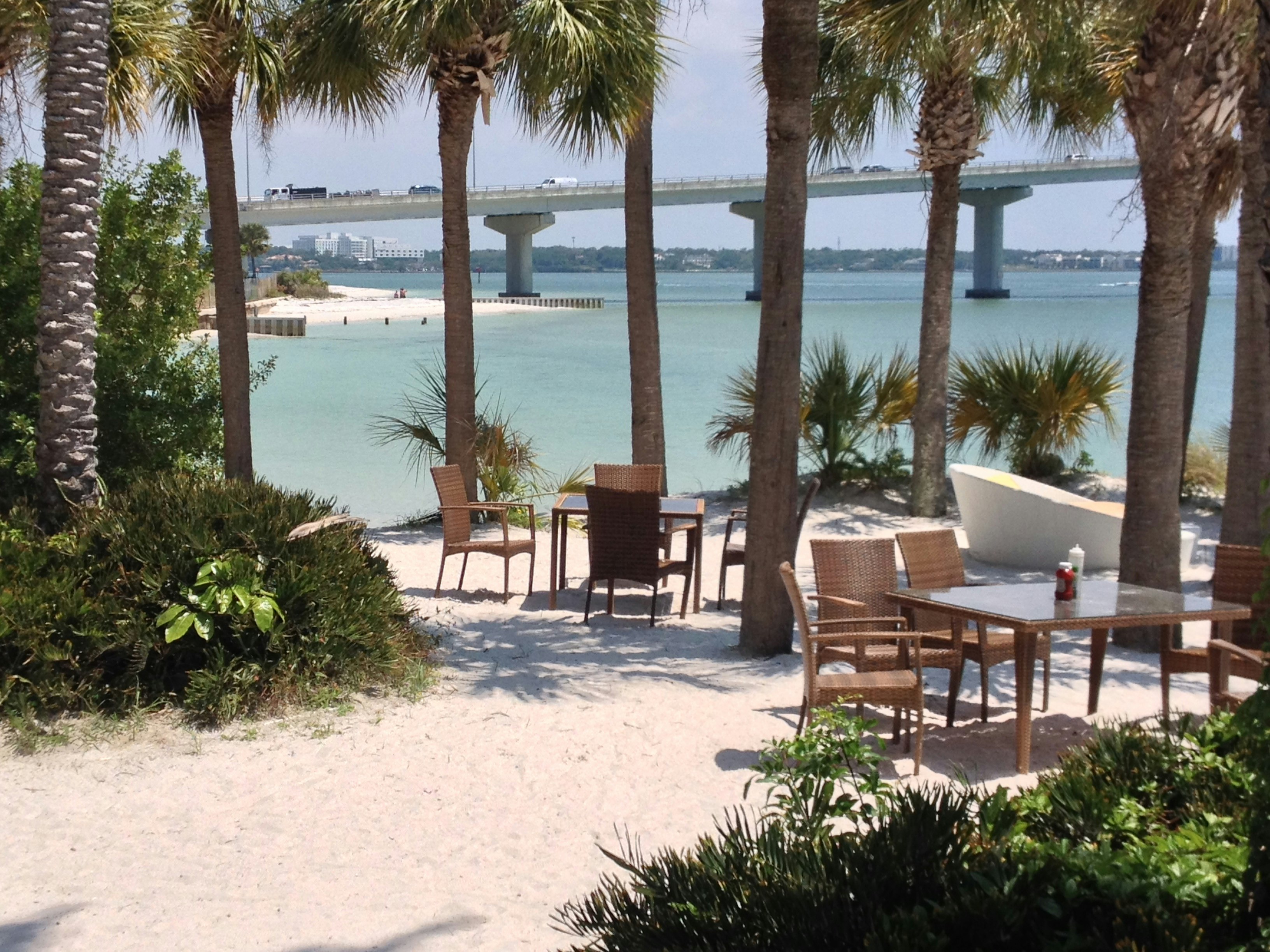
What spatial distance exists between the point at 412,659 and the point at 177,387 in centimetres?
488

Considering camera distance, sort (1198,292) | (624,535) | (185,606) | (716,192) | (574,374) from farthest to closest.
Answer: (716,192) < (574,374) < (1198,292) < (624,535) < (185,606)

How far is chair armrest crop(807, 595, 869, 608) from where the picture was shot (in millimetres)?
5801

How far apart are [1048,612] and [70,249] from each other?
564 cm

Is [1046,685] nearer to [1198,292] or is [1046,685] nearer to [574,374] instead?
[1198,292]

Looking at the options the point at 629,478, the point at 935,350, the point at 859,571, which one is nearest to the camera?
the point at 859,571

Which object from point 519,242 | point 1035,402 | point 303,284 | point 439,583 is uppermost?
point 519,242

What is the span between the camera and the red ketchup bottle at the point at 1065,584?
18.1 feet

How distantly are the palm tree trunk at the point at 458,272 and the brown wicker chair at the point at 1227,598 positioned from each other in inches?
285

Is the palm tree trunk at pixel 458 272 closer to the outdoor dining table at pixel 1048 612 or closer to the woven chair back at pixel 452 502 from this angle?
the woven chair back at pixel 452 502

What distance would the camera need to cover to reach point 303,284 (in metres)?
78.5

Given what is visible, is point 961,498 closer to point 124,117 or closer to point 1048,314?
point 124,117

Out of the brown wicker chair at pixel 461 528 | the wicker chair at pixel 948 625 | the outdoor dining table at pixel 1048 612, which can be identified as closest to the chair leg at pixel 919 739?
the outdoor dining table at pixel 1048 612

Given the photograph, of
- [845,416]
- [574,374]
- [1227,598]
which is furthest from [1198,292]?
[574,374]

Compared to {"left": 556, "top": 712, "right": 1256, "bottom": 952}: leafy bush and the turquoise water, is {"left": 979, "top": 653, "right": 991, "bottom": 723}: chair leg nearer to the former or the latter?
{"left": 556, "top": 712, "right": 1256, "bottom": 952}: leafy bush
